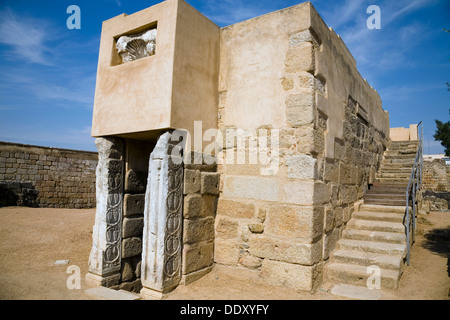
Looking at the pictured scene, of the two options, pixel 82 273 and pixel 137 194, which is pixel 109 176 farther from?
pixel 82 273

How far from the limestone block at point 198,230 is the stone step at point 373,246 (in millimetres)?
1942

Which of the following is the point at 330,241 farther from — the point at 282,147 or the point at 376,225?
Answer: the point at 282,147

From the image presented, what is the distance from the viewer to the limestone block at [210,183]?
13.3 ft

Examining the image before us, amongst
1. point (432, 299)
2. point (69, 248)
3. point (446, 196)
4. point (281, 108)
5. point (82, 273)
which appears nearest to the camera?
point (432, 299)

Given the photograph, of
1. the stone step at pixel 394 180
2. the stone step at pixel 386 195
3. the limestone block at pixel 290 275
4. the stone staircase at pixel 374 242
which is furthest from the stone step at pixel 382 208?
the limestone block at pixel 290 275

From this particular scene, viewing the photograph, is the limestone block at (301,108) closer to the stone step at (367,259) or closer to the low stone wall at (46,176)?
the stone step at (367,259)

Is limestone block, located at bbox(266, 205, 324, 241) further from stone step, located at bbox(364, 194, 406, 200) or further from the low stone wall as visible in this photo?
the low stone wall

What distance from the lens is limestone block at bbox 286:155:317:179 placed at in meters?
3.67

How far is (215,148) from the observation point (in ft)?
14.2

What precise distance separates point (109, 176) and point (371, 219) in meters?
4.25

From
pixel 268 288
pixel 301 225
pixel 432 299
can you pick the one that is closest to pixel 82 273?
pixel 268 288

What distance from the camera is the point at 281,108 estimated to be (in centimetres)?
394

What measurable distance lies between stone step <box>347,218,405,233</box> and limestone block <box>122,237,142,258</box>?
3334mm

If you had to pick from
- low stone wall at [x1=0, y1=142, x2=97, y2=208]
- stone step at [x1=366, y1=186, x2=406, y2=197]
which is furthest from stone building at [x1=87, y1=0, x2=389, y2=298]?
low stone wall at [x1=0, y1=142, x2=97, y2=208]
